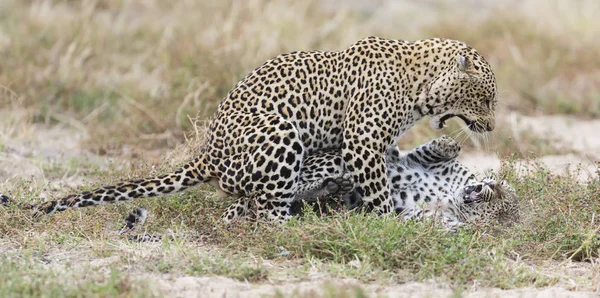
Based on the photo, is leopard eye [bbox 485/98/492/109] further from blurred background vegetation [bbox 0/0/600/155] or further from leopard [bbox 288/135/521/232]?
blurred background vegetation [bbox 0/0/600/155]

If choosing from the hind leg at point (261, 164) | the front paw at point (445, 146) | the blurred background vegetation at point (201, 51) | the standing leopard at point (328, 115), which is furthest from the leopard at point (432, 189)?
the blurred background vegetation at point (201, 51)

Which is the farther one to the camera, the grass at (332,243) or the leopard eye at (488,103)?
the leopard eye at (488,103)

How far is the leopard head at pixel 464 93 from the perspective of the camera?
6.79m

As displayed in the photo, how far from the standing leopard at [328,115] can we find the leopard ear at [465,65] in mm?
11

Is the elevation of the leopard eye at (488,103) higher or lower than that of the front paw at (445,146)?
higher

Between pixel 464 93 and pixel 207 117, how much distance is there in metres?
2.43

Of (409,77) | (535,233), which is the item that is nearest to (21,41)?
(409,77)

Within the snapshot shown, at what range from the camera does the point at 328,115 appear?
6.81 metres

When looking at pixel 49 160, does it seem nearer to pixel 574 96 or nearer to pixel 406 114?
pixel 406 114

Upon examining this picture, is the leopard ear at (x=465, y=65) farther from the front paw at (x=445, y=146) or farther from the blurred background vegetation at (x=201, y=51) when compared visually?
the blurred background vegetation at (x=201, y=51)

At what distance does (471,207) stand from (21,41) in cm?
713

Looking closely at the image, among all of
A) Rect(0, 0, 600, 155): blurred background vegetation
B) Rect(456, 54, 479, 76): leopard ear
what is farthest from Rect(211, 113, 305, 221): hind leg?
Rect(0, 0, 600, 155): blurred background vegetation

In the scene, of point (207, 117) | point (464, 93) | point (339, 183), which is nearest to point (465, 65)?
point (464, 93)

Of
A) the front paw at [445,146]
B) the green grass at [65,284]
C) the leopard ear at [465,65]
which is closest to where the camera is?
the green grass at [65,284]
